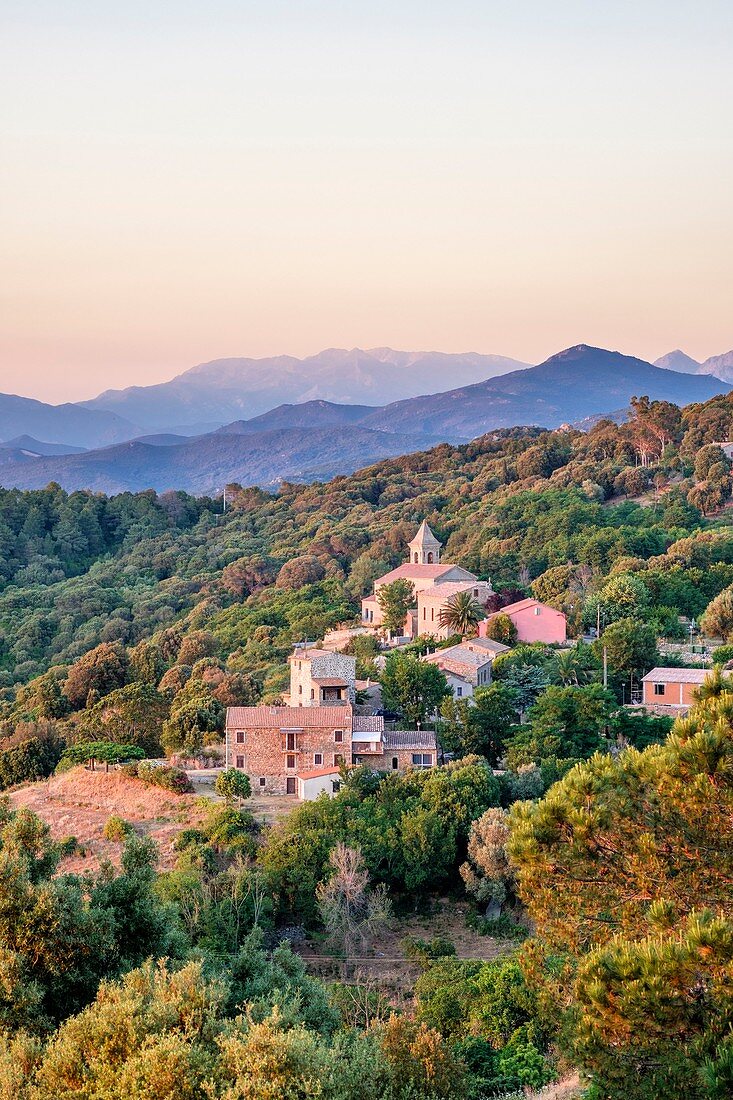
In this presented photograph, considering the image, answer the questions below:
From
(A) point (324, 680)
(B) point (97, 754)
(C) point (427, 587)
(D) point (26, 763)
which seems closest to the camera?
(A) point (324, 680)

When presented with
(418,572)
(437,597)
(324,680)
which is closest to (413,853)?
(324,680)

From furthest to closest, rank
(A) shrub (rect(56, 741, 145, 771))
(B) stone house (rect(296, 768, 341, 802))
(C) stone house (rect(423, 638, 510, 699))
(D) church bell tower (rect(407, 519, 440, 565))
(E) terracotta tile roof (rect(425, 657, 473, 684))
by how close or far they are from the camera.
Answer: (D) church bell tower (rect(407, 519, 440, 565))
(E) terracotta tile roof (rect(425, 657, 473, 684))
(C) stone house (rect(423, 638, 510, 699))
(A) shrub (rect(56, 741, 145, 771))
(B) stone house (rect(296, 768, 341, 802))

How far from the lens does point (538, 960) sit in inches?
422

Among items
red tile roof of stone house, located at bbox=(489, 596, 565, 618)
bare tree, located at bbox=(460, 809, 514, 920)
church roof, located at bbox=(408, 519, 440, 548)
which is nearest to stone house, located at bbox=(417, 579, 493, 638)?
red tile roof of stone house, located at bbox=(489, 596, 565, 618)

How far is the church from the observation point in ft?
129

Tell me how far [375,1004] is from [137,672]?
23.9 m

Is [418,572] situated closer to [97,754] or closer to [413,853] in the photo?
[97,754]

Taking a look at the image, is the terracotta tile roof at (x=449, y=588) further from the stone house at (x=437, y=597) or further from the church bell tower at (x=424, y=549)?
the church bell tower at (x=424, y=549)

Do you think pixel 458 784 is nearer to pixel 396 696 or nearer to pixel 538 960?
pixel 396 696

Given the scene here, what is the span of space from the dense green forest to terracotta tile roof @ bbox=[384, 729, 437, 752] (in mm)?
1131

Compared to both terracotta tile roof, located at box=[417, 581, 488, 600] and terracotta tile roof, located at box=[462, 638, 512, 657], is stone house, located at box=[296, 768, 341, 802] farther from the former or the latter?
terracotta tile roof, located at box=[417, 581, 488, 600]

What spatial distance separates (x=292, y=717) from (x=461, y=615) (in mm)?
11901

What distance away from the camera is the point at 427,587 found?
41438 mm

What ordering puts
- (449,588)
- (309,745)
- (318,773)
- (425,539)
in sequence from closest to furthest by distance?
1. (318,773)
2. (309,745)
3. (449,588)
4. (425,539)
